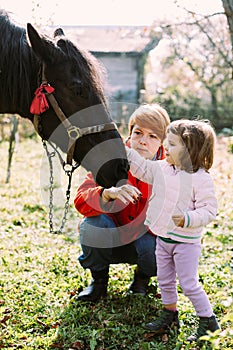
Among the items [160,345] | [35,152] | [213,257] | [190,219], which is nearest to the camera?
[190,219]

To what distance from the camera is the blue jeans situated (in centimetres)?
330

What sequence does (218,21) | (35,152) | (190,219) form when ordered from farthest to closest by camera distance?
(218,21)
(35,152)
(190,219)

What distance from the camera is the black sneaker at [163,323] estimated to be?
9.75ft

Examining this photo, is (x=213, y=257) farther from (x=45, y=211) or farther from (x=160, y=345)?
(x=45, y=211)

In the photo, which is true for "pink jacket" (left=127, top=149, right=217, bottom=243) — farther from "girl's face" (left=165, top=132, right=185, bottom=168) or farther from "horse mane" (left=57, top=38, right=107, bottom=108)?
"horse mane" (left=57, top=38, right=107, bottom=108)

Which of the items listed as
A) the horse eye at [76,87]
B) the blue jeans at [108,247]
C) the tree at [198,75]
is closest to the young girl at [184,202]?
the blue jeans at [108,247]

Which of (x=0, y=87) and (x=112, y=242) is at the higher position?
(x=0, y=87)

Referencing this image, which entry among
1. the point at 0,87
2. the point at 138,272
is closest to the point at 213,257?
the point at 138,272

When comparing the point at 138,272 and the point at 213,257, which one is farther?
the point at 213,257

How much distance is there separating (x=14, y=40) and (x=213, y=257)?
272cm

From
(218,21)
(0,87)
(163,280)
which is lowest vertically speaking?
(163,280)

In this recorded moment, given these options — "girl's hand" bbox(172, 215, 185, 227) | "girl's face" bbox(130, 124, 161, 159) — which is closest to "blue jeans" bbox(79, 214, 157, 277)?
"girl's face" bbox(130, 124, 161, 159)

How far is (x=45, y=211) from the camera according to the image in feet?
20.5

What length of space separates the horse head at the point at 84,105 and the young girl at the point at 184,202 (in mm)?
133
